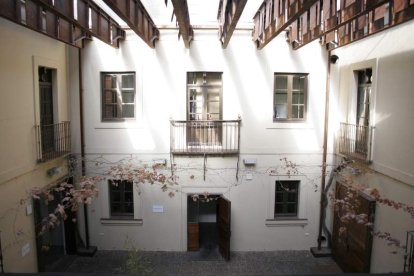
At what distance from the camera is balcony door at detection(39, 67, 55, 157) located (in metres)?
8.62

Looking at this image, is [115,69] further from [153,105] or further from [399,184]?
[399,184]

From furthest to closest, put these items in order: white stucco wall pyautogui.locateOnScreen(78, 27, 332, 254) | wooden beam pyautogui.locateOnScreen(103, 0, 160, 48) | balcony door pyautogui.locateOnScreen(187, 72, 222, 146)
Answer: balcony door pyautogui.locateOnScreen(187, 72, 222, 146) → white stucco wall pyautogui.locateOnScreen(78, 27, 332, 254) → wooden beam pyautogui.locateOnScreen(103, 0, 160, 48)

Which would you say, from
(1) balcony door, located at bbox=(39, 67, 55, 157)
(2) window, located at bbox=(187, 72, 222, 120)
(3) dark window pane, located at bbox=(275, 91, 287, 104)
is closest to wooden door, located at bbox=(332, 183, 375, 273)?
(3) dark window pane, located at bbox=(275, 91, 287, 104)

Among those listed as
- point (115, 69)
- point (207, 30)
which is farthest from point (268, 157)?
point (115, 69)

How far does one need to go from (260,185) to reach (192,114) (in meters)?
3.08

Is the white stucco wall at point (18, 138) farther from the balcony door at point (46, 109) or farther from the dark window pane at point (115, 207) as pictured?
the dark window pane at point (115, 207)

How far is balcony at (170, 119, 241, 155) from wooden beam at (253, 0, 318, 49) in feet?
8.63

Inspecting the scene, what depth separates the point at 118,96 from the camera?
10.0m

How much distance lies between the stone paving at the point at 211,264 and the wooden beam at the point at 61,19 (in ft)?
20.2

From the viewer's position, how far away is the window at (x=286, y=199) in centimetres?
1034

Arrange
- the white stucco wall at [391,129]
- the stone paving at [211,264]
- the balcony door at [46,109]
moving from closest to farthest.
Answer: the white stucco wall at [391,129]
the balcony door at [46,109]
the stone paving at [211,264]

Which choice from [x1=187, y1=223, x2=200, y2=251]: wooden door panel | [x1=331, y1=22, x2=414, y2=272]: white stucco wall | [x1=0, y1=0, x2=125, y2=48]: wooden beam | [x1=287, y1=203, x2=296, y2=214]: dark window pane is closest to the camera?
[x1=0, y1=0, x2=125, y2=48]: wooden beam

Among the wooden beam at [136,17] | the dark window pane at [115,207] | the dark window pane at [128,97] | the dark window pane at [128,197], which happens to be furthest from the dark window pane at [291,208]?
the wooden beam at [136,17]

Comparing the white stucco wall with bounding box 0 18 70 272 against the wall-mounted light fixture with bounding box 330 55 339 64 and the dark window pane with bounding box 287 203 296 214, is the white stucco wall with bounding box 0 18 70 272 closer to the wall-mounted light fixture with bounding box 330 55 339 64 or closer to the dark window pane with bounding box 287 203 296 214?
the dark window pane with bounding box 287 203 296 214
